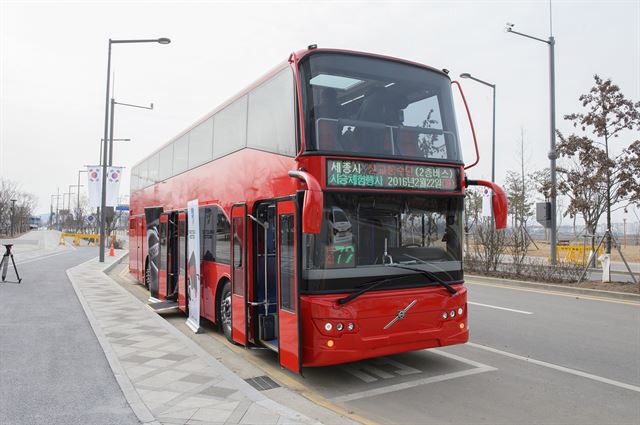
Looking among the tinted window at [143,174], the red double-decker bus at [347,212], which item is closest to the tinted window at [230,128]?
the red double-decker bus at [347,212]

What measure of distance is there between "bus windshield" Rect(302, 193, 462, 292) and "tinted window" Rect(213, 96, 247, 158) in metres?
2.76

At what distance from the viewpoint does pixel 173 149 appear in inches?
490

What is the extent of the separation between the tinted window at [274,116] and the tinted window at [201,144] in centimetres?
213

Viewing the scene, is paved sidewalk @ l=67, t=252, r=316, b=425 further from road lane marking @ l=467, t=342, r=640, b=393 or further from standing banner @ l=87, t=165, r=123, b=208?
standing banner @ l=87, t=165, r=123, b=208

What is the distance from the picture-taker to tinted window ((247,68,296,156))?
6376mm

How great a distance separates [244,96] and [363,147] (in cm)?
295

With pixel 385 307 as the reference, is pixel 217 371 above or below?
below

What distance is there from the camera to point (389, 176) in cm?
621

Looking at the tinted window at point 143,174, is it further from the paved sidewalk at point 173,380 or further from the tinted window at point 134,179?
the paved sidewalk at point 173,380

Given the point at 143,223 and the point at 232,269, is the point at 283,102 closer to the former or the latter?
the point at 232,269

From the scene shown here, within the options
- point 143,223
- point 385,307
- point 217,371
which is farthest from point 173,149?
point 385,307

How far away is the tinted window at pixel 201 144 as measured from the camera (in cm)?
973

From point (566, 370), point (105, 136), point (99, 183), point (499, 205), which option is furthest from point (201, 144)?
point (99, 183)

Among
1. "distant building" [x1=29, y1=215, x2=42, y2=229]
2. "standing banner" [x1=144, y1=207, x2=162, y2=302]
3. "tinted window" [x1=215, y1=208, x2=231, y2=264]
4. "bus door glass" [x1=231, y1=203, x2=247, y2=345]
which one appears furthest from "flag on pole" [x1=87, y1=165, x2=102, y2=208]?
"distant building" [x1=29, y1=215, x2=42, y2=229]
